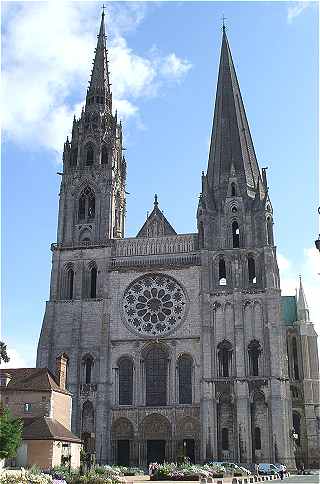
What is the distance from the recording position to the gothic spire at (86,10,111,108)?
65062 mm

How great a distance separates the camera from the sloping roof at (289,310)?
65.6m

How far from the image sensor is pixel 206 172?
59.6 m

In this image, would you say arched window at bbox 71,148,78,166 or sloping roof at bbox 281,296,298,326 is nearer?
arched window at bbox 71,148,78,166

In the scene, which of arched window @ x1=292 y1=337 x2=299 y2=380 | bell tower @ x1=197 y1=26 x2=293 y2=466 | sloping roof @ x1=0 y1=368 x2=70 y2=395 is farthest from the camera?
arched window @ x1=292 y1=337 x2=299 y2=380

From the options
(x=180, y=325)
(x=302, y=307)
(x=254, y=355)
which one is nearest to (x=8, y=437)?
(x=180, y=325)

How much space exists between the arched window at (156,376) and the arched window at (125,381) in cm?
143

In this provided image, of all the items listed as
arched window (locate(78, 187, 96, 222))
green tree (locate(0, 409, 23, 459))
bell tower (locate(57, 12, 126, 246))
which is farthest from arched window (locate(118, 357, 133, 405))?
green tree (locate(0, 409, 23, 459))

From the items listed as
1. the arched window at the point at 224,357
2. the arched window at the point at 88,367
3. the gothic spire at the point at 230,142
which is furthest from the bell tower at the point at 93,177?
the arched window at the point at 224,357

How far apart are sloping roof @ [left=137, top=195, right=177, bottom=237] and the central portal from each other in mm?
18206

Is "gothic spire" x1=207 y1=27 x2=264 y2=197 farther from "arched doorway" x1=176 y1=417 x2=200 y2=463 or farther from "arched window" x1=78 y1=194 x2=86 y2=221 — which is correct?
"arched doorway" x1=176 y1=417 x2=200 y2=463

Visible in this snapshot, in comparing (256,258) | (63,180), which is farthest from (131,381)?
(63,180)

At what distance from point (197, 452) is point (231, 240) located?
1788cm

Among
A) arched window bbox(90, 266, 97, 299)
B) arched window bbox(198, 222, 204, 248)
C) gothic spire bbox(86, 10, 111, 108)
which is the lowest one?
arched window bbox(90, 266, 97, 299)

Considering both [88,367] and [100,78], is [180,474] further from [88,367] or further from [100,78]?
[100,78]
